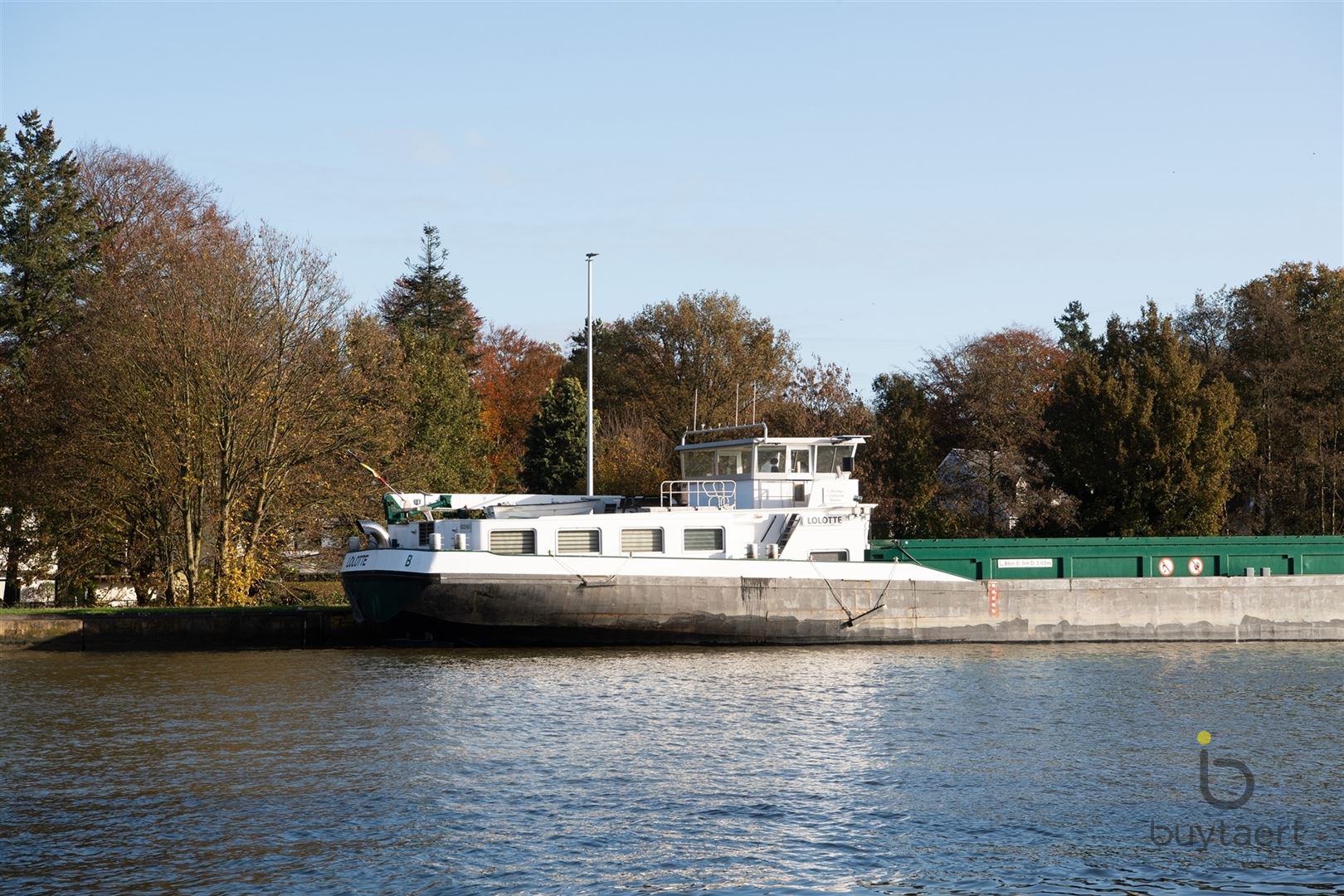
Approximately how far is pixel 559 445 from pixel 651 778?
139 ft

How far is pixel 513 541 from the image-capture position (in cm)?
2938

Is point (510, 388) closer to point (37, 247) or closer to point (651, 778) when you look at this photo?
point (37, 247)

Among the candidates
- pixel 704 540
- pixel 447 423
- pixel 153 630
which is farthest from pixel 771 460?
pixel 447 423

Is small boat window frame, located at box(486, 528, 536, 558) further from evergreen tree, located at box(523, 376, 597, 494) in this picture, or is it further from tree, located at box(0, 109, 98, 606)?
evergreen tree, located at box(523, 376, 597, 494)

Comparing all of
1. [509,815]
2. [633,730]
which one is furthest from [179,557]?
[509,815]

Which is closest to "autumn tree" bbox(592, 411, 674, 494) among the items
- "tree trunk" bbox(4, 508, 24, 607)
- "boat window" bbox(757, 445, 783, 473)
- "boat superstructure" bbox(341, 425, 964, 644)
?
"boat window" bbox(757, 445, 783, 473)

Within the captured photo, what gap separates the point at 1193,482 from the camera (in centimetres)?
4538

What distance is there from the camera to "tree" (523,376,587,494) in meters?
57.5

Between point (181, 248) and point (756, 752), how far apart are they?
88.6 ft

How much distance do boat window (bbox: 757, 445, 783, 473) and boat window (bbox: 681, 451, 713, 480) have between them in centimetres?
140

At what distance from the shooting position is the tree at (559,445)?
57531 millimetres

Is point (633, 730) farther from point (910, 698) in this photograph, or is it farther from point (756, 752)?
point (910, 698)

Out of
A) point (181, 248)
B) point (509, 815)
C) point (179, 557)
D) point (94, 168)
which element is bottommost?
point (509, 815)

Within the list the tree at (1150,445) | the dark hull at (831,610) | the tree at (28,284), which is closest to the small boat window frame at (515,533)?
the dark hull at (831,610)
